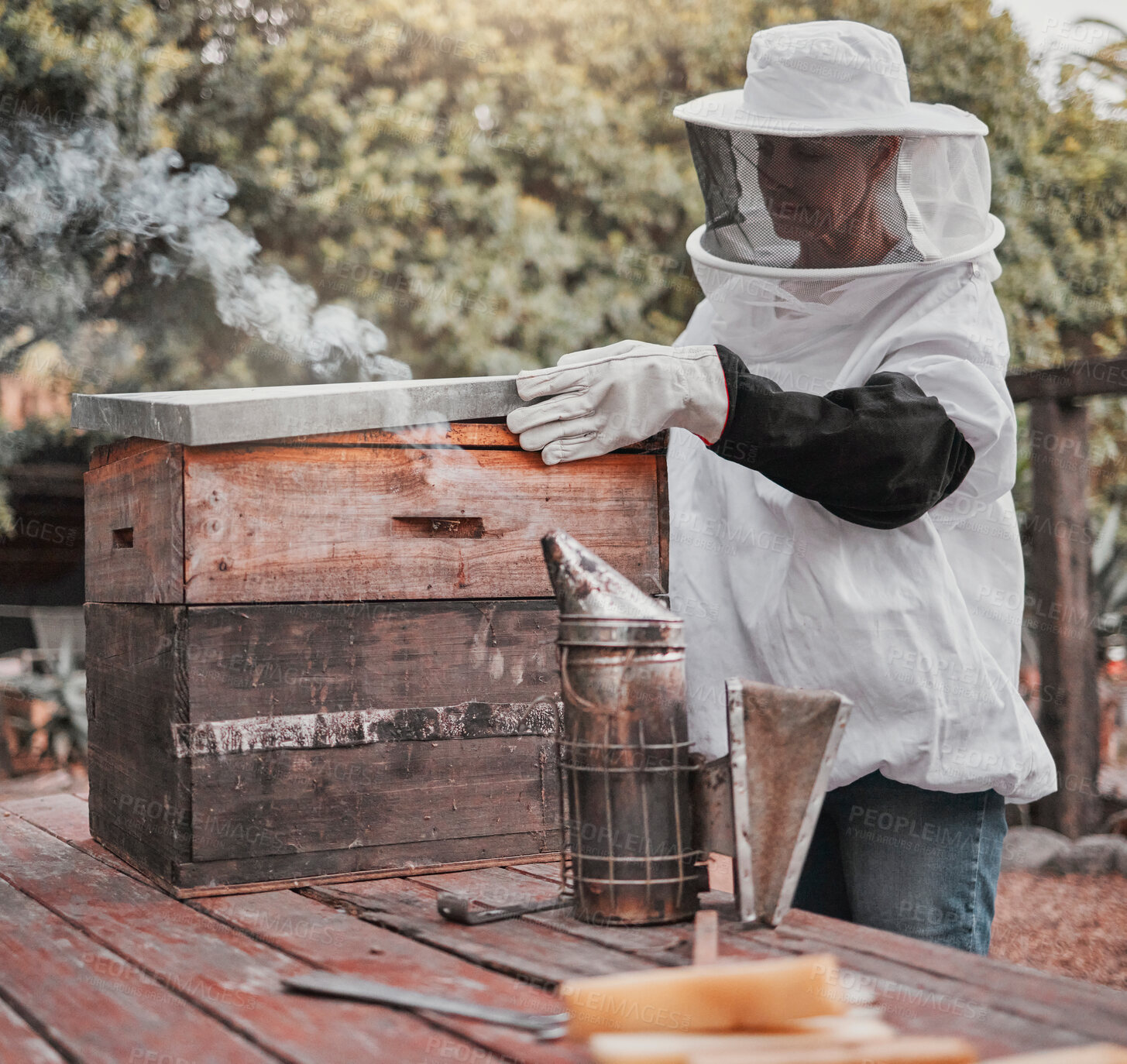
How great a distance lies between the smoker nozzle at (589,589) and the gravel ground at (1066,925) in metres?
3.62

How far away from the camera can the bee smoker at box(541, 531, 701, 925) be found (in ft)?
4.35

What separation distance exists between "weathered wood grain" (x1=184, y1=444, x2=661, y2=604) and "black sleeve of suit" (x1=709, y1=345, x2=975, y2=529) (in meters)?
A: 0.27

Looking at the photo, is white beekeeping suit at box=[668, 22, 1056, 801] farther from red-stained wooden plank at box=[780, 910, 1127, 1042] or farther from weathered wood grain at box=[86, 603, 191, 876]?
weathered wood grain at box=[86, 603, 191, 876]

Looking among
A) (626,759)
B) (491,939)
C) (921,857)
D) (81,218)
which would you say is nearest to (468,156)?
(81,218)

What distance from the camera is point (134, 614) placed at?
5.71 feet

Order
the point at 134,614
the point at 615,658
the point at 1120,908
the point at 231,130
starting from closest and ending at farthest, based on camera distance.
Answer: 1. the point at 615,658
2. the point at 134,614
3. the point at 1120,908
4. the point at 231,130

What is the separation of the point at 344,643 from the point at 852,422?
77 cm

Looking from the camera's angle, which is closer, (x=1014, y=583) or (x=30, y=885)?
(x=30, y=885)

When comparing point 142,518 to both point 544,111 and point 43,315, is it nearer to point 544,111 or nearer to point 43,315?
point 43,315

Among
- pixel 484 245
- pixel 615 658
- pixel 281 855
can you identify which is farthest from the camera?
pixel 484 245

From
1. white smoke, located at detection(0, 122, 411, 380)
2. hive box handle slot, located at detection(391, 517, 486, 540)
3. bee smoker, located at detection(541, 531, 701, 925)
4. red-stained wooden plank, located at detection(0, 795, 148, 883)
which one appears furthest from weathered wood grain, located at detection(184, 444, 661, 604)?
white smoke, located at detection(0, 122, 411, 380)

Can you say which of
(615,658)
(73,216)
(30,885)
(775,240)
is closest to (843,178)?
(775,240)

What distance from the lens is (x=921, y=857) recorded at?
162cm

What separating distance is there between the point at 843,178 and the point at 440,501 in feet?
2.51
